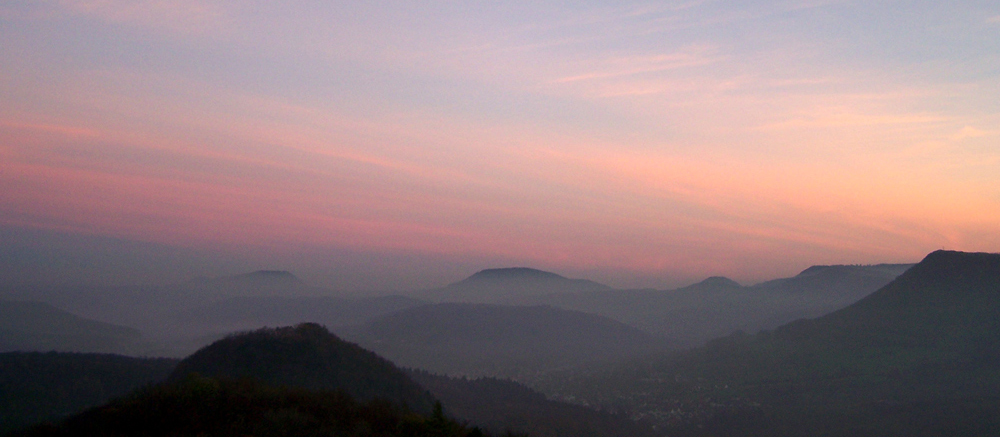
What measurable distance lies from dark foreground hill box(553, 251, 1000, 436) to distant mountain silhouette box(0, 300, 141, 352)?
67317 millimetres

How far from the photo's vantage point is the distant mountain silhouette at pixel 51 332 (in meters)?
73.6

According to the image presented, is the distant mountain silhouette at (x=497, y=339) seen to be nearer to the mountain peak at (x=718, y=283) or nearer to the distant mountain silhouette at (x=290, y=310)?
the distant mountain silhouette at (x=290, y=310)

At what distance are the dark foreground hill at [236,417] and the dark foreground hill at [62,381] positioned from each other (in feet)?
58.2

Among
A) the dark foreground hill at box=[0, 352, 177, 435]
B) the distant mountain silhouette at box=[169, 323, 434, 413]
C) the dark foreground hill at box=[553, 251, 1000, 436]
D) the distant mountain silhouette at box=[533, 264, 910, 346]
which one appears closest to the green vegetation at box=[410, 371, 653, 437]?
the distant mountain silhouette at box=[169, 323, 434, 413]

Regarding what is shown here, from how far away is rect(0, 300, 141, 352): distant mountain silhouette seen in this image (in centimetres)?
7360

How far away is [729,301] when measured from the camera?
139250 millimetres

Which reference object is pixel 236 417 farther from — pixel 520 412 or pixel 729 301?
pixel 729 301

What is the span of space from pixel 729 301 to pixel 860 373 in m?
101

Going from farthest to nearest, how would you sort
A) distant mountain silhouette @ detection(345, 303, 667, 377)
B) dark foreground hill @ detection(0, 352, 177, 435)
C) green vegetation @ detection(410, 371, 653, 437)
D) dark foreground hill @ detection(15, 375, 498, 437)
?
1. distant mountain silhouette @ detection(345, 303, 667, 377)
2. green vegetation @ detection(410, 371, 653, 437)
3. dark foreground hill @ detection(0, 352, 177, 435)
4. dark foreground hill @ detection(15, 375, 498, 437)

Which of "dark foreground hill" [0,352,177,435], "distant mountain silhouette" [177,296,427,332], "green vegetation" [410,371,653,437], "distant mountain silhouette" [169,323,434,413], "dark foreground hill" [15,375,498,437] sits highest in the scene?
"dark foreground hill" [15,375,498,437]

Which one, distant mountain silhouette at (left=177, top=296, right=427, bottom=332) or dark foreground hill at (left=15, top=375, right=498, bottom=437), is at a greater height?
dark foreground hill at (left=15, top=375, right=498, bottom=437)

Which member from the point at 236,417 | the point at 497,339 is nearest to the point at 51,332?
the point at 497,339

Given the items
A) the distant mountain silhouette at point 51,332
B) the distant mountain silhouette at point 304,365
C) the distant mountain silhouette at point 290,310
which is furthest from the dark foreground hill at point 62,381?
the distant mountain silhouette at point 290,310

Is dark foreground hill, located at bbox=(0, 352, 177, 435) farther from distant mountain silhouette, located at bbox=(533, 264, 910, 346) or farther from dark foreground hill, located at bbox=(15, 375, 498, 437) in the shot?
distant mountain silhouette, located at bbox=(533, 264, 910, 346)
